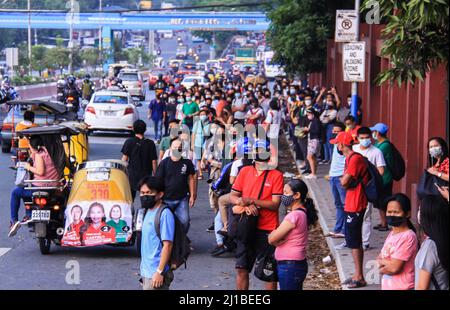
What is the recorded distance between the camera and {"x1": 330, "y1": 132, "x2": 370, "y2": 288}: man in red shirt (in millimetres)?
12750

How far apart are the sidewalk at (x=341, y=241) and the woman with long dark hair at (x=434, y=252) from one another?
4.02 m

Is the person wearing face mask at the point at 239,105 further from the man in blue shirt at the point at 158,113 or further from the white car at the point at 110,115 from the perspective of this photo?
the white car at the point at 110,115

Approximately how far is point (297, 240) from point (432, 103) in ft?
21.7

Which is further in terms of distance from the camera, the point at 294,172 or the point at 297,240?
the point at 294,172

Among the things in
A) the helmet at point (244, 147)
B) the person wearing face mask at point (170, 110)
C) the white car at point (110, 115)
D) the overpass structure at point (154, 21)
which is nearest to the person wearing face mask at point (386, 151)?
the helmet at point (244, 147)

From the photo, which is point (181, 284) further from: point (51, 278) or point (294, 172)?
point (294, 172)

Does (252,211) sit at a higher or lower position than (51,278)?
higher

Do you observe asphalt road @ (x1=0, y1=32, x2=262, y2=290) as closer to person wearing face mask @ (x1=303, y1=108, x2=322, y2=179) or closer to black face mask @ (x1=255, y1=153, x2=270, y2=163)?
black face mask @ (x1=255, y1=153, x2=270, y2=163)

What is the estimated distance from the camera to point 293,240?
1055cm

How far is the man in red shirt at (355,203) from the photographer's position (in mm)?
12750

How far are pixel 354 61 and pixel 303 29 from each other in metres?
14.9

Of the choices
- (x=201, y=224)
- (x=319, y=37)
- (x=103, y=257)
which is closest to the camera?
(x=103, y=257)
